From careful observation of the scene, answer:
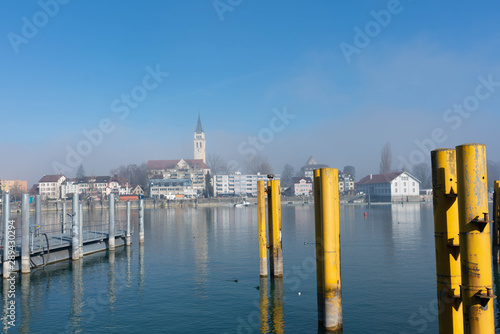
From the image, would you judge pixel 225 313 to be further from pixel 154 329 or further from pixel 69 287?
pixel 69 287

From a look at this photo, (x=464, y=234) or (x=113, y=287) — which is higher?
(x=464, y=234)

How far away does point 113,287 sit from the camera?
27.3 meters

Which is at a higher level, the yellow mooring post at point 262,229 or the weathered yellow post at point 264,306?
the yellow mooring post at point 262,229

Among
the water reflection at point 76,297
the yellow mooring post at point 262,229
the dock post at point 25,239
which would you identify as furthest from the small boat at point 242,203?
the yellow mooring post at point 262,229

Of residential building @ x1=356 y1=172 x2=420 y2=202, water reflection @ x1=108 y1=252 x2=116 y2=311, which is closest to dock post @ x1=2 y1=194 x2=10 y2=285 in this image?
water reflection @ x1=108 y1=252 x2=116 y2=311

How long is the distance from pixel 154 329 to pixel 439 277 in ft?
44.2

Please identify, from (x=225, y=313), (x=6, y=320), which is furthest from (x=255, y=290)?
(x=6, y=320)

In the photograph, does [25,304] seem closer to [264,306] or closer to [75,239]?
[75,239]

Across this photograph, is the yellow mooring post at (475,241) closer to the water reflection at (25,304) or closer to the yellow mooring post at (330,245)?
the yellow mooring post at (330,245)

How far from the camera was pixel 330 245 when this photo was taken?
47.3 feet

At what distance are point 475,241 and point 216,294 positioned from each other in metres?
18.8

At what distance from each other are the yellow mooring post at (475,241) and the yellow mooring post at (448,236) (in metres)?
1.54

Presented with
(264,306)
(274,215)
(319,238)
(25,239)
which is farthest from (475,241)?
(25,239)

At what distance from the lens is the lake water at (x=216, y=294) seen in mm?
19047
